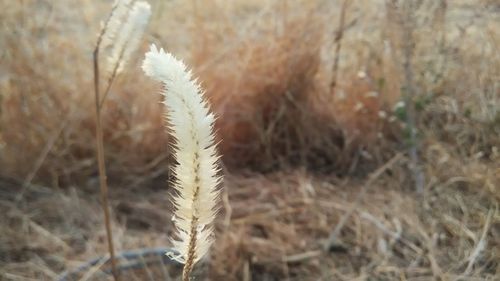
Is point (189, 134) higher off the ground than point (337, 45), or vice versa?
point (337, 45)

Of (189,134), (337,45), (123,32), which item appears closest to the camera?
(189,134)

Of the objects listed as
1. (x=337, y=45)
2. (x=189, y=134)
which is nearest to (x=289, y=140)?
(x=337, y=45)

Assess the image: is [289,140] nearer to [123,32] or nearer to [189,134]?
[123,32]

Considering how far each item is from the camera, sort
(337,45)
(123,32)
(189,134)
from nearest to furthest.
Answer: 1. (189,134)
2. (123,32)
3. (337,45)

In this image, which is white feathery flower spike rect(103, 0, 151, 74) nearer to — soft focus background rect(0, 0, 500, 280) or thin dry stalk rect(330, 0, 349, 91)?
soft focus background rect(0, 0, 500, 280)

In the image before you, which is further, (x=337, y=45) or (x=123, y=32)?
(x=337, y=45)

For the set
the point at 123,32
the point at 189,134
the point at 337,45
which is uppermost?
the point at 337,45
